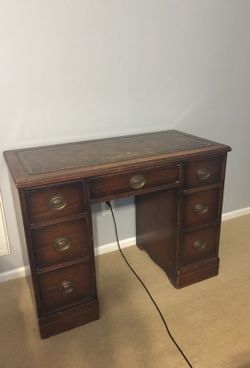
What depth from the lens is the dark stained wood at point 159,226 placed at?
1.58m

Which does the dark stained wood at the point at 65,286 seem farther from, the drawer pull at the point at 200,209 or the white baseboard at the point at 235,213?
the white baseboard at the point at 235,213

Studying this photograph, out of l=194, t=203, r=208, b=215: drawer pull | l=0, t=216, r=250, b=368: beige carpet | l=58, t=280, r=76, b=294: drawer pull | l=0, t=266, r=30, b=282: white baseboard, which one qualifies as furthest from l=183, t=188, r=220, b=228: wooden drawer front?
l=0, t=266, r=30, b=282: white baseboard

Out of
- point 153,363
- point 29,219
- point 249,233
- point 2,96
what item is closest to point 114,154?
point 29,219

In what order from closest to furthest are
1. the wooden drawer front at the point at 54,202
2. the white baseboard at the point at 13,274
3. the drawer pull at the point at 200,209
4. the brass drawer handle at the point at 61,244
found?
the wooden drawer front at the point at 54,202 < the brass drawer handle at the point at 61,244 < the drawer pull at the point at 200,209 < the white baseboard at the point at 13,274

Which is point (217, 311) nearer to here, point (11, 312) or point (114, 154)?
point (114, 154)

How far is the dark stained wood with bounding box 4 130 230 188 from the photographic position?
1.21m

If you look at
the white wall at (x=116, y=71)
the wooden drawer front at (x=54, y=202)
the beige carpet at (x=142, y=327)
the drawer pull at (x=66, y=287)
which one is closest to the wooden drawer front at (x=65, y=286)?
the drawer pull at (x=66, y=287)

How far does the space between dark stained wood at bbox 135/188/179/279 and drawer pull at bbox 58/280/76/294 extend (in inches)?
21.4

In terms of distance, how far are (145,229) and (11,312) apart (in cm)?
83

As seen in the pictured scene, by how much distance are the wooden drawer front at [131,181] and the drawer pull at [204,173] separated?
124 millimetres

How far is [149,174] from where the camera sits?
1374 millimetres

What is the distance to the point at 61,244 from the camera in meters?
1.30

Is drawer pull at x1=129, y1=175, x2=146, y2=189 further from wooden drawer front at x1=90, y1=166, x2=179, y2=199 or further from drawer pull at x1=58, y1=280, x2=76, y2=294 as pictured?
drawer pull at x1=58, y1=280, x2=76, y2=294

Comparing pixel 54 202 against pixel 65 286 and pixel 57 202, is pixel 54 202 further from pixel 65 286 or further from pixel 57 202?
pixel 65 286
